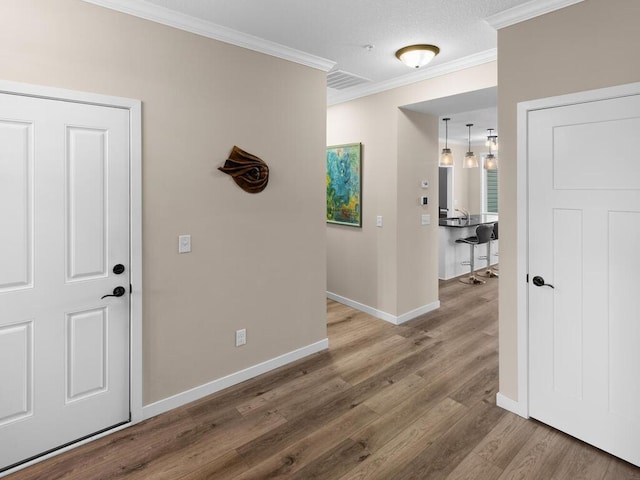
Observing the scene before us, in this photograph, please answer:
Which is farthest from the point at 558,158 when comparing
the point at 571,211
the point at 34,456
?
the point at 34,456

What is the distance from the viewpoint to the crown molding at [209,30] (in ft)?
7.60

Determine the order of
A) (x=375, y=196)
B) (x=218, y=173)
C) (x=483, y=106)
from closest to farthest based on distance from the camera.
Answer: (x=218, y=173), (x=483, y=106), (x=375, y=196)

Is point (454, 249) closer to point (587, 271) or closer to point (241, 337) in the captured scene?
point (587, 271)

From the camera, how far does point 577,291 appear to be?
2268 mm

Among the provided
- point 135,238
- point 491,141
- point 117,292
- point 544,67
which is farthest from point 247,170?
point 491,141

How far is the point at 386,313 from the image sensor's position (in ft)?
14.5

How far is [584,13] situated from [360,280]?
331 centimetres

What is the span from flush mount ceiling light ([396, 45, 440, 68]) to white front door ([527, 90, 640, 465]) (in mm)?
1126

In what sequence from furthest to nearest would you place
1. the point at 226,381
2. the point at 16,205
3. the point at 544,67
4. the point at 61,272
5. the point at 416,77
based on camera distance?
the point at 416,77 < the point at 226,381 < the point at 544,67 < the point at 61,272 < the point at 16,205

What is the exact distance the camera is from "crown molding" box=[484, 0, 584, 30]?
2.25 m

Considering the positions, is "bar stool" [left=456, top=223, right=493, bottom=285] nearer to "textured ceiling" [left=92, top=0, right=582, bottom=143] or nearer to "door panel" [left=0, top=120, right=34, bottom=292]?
"textured ceiling" [left=92, top=0, right=582, bottom=143]

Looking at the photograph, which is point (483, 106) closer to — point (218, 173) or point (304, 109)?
point (304, 109)

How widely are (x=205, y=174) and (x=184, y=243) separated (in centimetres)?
53

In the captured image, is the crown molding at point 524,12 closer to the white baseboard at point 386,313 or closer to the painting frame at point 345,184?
the painting frame at point 345,184
